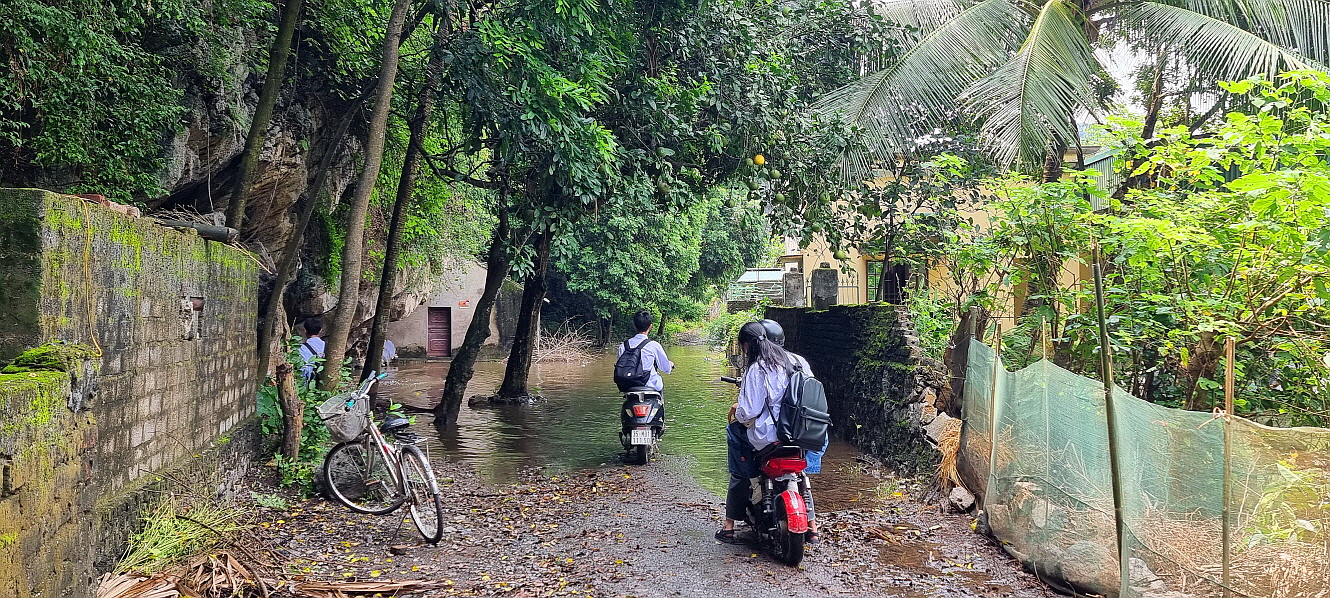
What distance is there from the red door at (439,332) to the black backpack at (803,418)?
2413 centimetres

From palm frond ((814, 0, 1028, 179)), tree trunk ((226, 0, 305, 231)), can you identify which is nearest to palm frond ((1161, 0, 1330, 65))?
palm frond ((814, 0, 1028, 179))

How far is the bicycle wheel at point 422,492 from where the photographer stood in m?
6.40

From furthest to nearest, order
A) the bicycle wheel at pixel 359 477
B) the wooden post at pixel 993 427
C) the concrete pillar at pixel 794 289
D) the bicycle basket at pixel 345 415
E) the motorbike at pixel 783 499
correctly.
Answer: the concrete pillar at pixel 794 289
the bicycle wheel at pixel 359 477
the bicycle basket at pixel 345 415
the wooden post at pixel 993 427
the motorbike at pixel 783 499

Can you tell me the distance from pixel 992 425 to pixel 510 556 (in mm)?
3854

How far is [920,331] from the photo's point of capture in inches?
418

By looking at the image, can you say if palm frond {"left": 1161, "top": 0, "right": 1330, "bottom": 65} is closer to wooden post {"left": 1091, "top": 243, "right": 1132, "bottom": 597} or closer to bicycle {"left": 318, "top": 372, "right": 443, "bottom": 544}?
wooden post {"left": 1091, "top": 243, "right": 1132, "bottom": 597}

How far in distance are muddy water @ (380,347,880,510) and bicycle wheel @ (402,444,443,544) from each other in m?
2.39

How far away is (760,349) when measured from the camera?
6.41 meters

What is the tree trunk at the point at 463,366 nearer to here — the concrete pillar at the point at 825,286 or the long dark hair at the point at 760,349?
Result: the concrete pillar at the point at 825,286

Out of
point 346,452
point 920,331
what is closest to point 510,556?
point 346,452

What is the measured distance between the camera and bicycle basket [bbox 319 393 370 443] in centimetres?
701

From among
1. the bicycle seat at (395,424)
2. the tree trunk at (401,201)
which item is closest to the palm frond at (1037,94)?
the tree trunk at (401,201)

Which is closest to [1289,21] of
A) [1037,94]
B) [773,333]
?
[1037,94]

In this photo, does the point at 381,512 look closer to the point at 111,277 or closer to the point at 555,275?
the point at 111,277
